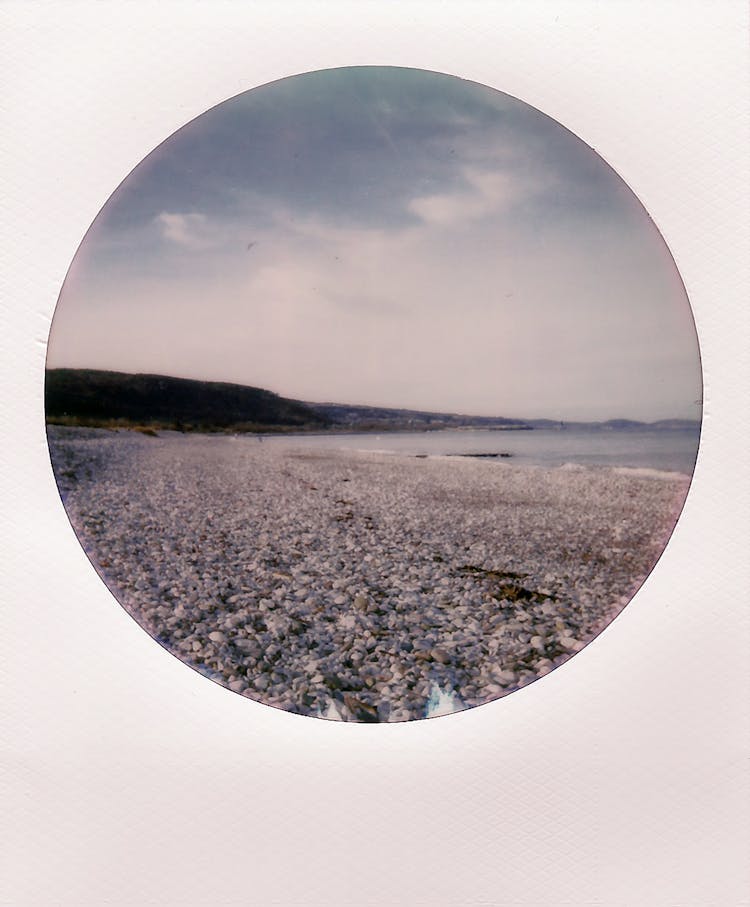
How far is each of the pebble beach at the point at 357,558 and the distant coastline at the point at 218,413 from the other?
0.03m

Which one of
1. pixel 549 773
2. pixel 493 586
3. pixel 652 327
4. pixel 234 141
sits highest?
pixel 234 141

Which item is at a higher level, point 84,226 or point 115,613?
point 84,226

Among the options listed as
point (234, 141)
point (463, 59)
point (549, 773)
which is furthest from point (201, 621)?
point (463, 59)

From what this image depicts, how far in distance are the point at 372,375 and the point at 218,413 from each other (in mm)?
308

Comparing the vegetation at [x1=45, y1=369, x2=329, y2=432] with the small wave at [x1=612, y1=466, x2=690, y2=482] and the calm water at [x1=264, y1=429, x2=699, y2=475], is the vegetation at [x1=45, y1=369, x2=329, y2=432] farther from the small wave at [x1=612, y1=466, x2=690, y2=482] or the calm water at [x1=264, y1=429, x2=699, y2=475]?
the small wave at [x1=612, y1=466, x2=690, y2=482]

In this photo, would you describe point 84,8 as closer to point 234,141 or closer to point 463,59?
point 234,141

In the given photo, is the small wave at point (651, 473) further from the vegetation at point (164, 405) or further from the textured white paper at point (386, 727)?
the vegetation at point (164, 405)

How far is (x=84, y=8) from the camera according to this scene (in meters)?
0.83

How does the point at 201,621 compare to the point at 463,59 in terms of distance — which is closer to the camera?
the point at 463,59

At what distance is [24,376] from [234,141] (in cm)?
55

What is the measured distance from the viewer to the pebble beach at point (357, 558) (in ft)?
2.95

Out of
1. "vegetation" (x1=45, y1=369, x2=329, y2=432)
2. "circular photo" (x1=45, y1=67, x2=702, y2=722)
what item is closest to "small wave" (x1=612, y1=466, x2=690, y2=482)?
"circular photo" (x1=45, y1=67, x2=702, y2=722)

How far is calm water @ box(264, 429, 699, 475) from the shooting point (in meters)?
0.87

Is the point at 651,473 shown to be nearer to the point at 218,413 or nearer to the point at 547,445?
the point at 547,445
